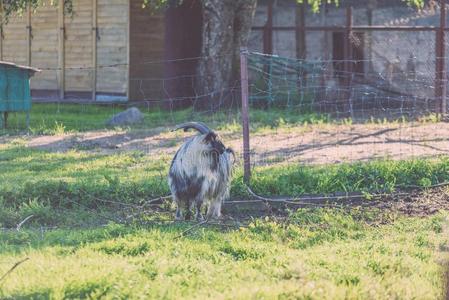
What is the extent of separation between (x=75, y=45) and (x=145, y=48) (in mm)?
1802

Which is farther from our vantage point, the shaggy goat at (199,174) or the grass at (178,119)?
the grass at (178,119)

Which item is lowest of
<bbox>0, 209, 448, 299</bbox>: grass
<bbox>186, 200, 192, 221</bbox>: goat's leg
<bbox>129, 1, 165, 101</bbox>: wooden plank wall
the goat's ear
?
<bbox>0, 209, 448, 299</bbox>: grass

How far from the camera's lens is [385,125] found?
48.1 feet

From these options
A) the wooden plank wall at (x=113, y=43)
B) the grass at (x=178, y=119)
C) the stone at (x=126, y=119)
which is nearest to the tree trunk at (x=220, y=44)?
the grass at (x=178, y=119)

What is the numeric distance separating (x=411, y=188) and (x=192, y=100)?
924 cm

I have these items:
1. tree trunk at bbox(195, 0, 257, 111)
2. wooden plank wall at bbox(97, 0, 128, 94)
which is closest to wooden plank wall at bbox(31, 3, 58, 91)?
wooden plank wall at bbox(97, 0, 128, 94)

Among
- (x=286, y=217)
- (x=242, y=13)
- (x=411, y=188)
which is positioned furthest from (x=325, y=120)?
(x=286, y=217)

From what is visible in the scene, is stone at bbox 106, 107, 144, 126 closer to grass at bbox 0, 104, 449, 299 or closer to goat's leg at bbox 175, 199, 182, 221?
grass at bbox 0, 104, 449, 299

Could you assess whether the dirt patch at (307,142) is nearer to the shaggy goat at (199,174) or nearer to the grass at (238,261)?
the shaggy goat at (199,174)

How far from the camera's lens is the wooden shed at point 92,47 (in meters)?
18.8

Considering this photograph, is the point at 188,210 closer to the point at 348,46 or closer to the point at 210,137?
the point at 210,137

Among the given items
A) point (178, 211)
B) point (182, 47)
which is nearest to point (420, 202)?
point (178, 211)

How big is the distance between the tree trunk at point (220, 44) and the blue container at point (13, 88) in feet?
12.3

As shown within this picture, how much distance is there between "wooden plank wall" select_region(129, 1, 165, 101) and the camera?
18812 millimetres
